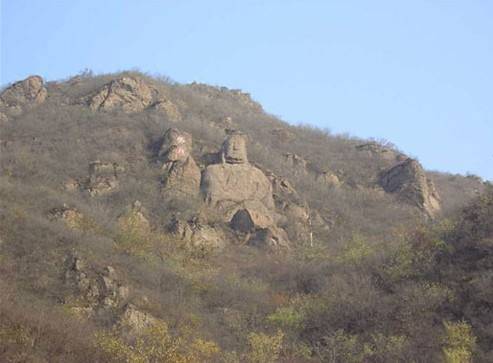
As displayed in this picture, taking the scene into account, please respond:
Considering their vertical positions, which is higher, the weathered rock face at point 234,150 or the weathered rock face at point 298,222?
the weathered rock face at point 234,150

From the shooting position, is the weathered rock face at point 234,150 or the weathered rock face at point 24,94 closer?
the weathered rock face at point 234,150

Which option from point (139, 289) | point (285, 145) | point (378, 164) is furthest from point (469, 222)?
point (285, 145)

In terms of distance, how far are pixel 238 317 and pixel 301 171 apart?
90.1ft

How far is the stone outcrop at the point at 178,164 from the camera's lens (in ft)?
139

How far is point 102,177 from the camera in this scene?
138 feet

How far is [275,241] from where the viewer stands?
130ft

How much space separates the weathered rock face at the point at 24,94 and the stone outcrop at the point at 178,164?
15.0 metres

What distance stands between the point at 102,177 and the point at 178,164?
5196mm

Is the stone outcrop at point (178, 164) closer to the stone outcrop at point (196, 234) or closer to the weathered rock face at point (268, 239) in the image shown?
the stone outcrop at point (196, 234)

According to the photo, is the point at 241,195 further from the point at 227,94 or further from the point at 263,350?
the point at 227,94

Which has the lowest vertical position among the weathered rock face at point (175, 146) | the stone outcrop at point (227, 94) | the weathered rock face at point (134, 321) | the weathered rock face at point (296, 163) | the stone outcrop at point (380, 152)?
the weathered rock face at point (134, 321)

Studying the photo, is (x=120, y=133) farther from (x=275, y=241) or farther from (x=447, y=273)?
(x=447, y=273)

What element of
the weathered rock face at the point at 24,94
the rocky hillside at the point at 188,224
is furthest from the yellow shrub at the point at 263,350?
the weathered rock face at the point at 24,94

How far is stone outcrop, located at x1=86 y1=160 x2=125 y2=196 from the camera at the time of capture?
40.6m
